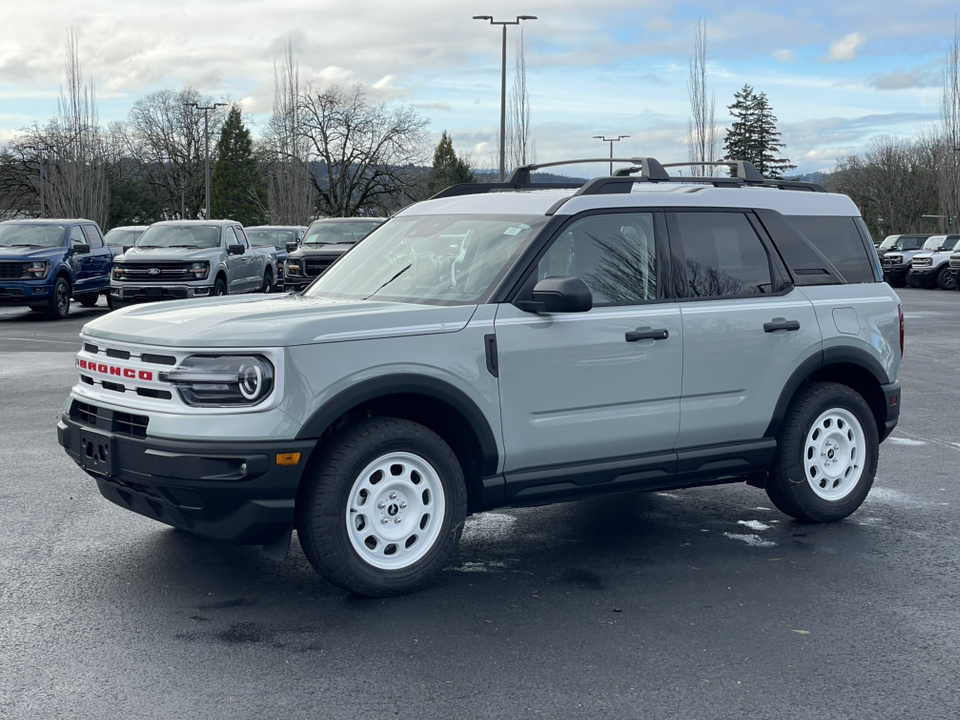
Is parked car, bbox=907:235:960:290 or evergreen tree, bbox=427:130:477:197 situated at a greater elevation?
evergreen tree, bbox=427:130:477:197

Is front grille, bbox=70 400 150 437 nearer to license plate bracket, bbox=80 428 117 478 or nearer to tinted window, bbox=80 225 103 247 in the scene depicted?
license plate bracket, bbox=80 428 117 478

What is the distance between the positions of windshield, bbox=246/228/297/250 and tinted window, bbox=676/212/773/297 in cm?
2830

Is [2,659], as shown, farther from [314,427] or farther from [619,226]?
[619,226]

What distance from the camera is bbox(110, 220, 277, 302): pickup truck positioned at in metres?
21.9

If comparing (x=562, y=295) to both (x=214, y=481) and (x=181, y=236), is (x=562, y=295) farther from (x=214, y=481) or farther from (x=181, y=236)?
(x=181, y=236)

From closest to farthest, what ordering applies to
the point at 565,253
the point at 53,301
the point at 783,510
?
the point at 565,253, the point at 783,510, the point at 53,301

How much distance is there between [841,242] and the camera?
679 cm

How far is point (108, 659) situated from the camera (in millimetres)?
4328

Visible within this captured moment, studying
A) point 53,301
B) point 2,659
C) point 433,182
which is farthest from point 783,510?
point 433,182

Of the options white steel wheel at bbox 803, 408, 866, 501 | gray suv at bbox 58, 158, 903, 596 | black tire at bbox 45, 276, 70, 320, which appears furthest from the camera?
black tire at bbox 45, 276, 70, 320

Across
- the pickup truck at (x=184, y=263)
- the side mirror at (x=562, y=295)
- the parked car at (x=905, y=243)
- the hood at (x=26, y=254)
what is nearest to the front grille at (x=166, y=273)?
the pickup truck at (x=184, y=263)

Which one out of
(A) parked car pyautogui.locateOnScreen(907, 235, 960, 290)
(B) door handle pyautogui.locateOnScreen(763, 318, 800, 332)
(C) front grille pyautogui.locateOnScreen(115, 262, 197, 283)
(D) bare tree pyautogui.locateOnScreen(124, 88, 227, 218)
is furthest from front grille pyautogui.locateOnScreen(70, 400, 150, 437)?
(D) bare tree pyautogui.locateOnScreen(124, 88, 227, 218)

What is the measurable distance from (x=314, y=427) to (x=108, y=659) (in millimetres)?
1207

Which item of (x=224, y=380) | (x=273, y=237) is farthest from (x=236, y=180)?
(x=224, y=380)
